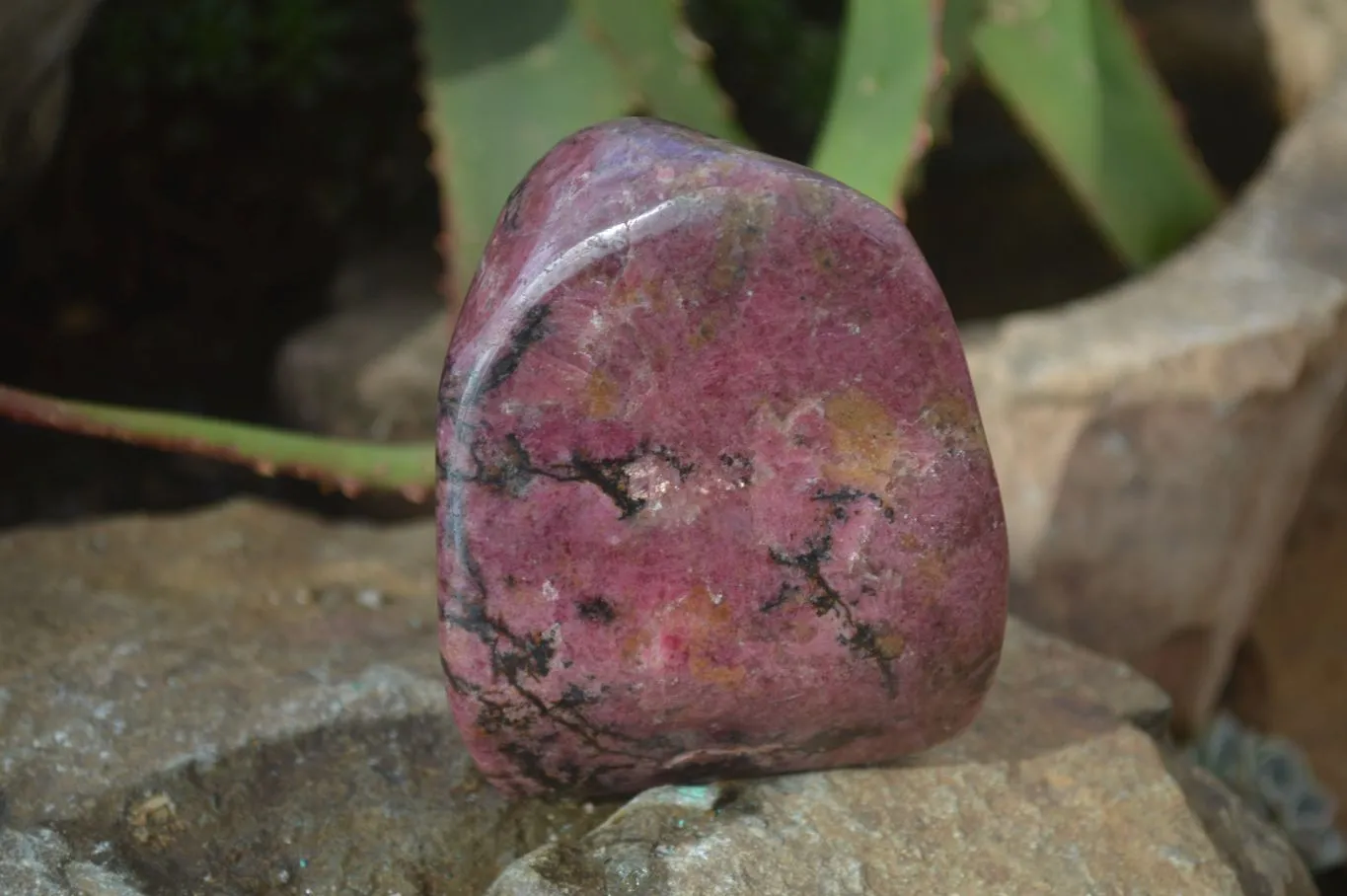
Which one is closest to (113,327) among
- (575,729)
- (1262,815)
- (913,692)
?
(575,729)

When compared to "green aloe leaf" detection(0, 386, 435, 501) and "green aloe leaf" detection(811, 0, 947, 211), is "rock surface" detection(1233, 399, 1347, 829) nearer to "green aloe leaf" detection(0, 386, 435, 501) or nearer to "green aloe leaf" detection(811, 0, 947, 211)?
"green aloe leaf" detection(811, 0, 947, 211)

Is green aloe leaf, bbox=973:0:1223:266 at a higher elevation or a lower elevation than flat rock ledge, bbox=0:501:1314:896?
higher

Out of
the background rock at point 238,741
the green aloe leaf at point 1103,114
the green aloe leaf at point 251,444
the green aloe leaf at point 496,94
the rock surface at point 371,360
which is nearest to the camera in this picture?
the background rock at point 238,741

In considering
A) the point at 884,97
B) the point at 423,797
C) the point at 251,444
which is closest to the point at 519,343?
the point at 423,797

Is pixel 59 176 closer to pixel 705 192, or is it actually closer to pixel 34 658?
pixel 34 658

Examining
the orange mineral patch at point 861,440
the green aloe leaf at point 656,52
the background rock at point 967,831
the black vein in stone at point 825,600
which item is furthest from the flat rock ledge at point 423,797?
the green aloe leaf at point 656,52

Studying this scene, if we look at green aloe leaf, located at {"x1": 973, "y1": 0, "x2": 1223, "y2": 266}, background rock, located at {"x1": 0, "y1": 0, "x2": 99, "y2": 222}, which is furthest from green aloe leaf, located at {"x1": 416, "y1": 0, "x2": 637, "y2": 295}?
green aloe leaf, located at {"x1": 973, "y1": 0, "x2": 1223, "y2": 266}

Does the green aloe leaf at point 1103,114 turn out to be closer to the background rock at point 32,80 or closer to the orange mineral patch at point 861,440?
the orange mineral patch at point 861,440
